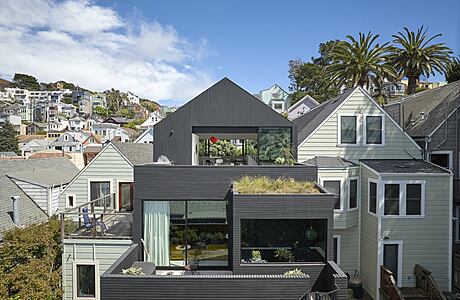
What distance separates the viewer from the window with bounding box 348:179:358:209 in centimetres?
1559

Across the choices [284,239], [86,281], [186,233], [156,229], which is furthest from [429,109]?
[86,281]

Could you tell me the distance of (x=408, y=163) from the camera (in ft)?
51.7

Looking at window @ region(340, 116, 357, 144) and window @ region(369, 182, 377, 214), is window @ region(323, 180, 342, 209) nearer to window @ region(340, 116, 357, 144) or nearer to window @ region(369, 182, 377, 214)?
window @ region(369, 182, 377, 214)

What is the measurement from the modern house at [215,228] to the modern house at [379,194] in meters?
2.69

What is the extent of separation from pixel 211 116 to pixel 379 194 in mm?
7984

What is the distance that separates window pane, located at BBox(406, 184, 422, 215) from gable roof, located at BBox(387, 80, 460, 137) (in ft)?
12.2

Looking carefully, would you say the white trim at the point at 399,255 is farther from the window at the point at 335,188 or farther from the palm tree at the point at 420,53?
the palm tree at the point at 420,53

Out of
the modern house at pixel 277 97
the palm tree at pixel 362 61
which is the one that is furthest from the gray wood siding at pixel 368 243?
the modern house at pixel 277 97

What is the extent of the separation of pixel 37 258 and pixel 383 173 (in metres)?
15.5

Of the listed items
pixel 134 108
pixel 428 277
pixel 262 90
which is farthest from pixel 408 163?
pixel 134 108

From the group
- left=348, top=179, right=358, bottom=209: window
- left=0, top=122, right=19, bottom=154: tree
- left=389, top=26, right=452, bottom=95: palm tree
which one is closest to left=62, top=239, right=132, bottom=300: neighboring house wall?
left=348, top=179, right=358, bottom=209: window

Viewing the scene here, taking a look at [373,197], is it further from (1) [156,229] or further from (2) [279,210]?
(1) [156,229]

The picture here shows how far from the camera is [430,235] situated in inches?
563

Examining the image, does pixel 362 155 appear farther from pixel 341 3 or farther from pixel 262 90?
pixel 262 90
